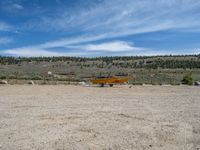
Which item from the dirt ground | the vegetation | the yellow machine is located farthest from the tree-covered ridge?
the dirt ground

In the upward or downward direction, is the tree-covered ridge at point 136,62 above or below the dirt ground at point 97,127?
below

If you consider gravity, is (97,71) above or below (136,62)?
below

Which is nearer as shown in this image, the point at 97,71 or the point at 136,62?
the point at 97,71

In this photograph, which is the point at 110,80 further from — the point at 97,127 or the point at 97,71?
the point at 97,71

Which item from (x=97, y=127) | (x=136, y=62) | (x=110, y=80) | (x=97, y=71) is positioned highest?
(x=97, y=127)

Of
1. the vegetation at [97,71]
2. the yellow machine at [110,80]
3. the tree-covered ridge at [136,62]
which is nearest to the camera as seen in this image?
the yellow machine at [110,80]

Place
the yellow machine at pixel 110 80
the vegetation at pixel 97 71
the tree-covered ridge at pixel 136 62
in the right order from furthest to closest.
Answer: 1. the tree-covered ridge at pixel 136 62
2. the vegetation at pixel 97 71
3. the yellow machine at pixel 110 80

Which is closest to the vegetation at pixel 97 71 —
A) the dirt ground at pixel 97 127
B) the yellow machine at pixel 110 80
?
the yellow machine at pixel 110 80

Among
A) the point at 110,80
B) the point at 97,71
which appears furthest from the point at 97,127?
the point at 97,71

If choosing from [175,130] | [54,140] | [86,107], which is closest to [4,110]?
[86,107]

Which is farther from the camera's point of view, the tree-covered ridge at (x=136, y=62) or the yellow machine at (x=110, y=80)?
the tree-covered ridge at (x=136, y=62)

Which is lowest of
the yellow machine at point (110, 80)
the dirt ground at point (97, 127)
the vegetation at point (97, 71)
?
the vegetation at point (97, 71)

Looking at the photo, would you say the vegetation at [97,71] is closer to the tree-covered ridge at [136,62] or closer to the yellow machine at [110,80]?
the tree-covered ridge at [136,62]

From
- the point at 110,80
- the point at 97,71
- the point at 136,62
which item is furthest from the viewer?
the point at 136,62
